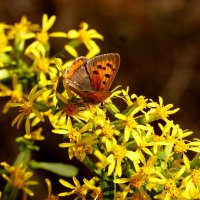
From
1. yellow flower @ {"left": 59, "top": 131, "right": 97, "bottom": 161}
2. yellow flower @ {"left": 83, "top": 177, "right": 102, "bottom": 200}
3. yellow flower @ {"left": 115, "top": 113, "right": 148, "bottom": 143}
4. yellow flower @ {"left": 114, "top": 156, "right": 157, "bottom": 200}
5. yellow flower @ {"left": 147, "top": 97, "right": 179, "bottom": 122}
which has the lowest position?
yellow flower @ {"left": 83, "top": 177, "right": 102, "bottom": 200}

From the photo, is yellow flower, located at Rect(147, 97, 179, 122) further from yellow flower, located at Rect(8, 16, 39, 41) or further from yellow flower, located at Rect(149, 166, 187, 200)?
yellow flower, located at Rect(8, 16, 39, 41)

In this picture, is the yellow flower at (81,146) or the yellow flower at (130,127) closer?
the yellow flower at (81,146)

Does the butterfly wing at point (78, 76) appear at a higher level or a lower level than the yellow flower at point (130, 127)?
higher

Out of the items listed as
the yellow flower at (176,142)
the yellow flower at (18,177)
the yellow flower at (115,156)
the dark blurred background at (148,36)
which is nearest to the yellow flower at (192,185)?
the yellow flower at (176,142)

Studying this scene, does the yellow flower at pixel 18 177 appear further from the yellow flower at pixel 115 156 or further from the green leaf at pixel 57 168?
the yellow flower at pixel 115 156

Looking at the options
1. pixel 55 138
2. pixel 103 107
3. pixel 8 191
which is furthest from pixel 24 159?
pixel 55 138

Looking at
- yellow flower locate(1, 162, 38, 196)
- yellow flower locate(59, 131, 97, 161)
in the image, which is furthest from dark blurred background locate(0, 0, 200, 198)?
yellow flower locate(59, 131, 97, 161)

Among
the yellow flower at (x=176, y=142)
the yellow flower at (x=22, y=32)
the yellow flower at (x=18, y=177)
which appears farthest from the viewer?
the yellow flower at (x=22, y=32)

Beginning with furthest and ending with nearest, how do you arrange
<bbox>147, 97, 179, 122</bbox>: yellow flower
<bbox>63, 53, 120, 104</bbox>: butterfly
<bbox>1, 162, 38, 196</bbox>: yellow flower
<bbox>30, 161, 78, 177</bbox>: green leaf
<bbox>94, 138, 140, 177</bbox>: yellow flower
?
1. <bbox>30, 161, 78, 177</bbox>: green leaf
2. <bbox>1, 162, 38, 196</bbox>: yellow flower
3. <bbox>147, 97, 179, 122</bbox>: yellow flower
4. <bbox>63, 53, 120, 104</bbox>: butterfly
5. <bbox>94, 138, 140, 177</bbox>: yellow flower
